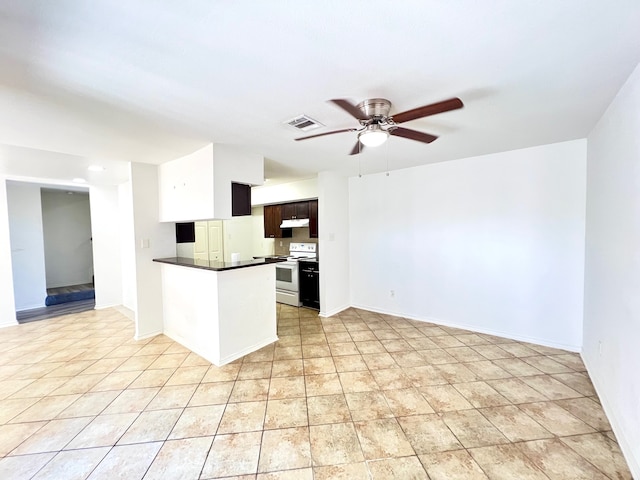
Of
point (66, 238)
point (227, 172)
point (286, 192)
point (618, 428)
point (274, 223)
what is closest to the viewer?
point (618, 428)

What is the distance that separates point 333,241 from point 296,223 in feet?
3.26

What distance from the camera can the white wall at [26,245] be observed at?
16.4ft

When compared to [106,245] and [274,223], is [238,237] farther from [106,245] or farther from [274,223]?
[106,245]

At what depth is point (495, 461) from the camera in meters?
1.66

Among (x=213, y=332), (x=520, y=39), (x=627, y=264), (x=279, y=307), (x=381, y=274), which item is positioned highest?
(x=520, y=39)

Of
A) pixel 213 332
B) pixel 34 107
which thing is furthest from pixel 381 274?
pixel 34 107

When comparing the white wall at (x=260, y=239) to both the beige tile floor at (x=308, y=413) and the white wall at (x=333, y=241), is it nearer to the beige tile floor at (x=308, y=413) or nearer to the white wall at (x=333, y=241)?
the white wall at (x=333, y=241)

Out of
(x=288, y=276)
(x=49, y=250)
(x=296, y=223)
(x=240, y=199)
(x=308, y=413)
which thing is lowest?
(x=308, y=413)

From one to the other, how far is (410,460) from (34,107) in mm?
3580

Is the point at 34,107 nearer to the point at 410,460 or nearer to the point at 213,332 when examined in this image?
the point at 213,332

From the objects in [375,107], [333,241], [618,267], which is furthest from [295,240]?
[618,267]

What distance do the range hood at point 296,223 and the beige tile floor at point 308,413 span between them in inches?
90.6

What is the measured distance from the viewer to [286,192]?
204 inches

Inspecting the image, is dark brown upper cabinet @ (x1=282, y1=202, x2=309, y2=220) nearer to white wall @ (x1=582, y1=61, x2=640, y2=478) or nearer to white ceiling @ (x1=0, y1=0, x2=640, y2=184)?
white ceiling @ (x1=0, y1=0, x2=640, y2=184)
